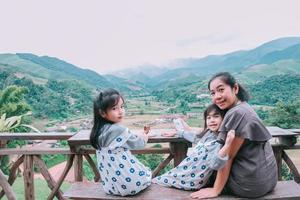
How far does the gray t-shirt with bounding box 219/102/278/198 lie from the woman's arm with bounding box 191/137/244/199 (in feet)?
0.11

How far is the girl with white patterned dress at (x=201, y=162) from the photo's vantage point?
189 cm

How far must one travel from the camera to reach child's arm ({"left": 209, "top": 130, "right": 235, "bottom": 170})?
5.61 feet

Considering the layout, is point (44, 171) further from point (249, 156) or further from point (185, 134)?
point (249, 156)

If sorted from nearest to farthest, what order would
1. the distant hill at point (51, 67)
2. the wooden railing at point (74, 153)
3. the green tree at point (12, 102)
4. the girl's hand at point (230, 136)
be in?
the girl's hand at point (230, 136) < the wooden railing at point (74, 153) < the green tree at point (12, 102) < the distant hill at point (51, 67)

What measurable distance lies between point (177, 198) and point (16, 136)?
1.26 metres

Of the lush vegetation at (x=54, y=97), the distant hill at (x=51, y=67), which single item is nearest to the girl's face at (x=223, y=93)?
the lush vegetation at (x=54, y=97)

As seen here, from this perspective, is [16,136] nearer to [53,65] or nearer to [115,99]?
[115,99]

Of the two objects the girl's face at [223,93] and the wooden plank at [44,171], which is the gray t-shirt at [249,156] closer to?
the girl's face at [223,93]

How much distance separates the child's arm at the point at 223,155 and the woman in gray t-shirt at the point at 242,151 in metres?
0.03

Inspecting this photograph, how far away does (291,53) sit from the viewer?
58.9m

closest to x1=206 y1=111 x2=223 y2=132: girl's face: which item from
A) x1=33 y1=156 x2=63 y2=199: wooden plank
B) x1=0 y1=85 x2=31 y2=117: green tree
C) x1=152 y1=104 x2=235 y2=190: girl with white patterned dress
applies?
x1=152 y1=104 x2=235 y2=190: girl with white patterned dress

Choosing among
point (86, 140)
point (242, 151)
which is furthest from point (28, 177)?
point (242, 151)

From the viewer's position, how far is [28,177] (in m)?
2.60

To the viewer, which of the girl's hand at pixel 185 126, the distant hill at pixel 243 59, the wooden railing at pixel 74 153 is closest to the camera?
the girl's hand at pixel 185 126
